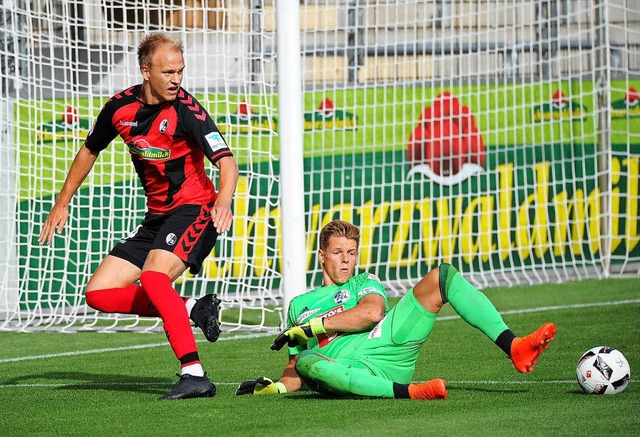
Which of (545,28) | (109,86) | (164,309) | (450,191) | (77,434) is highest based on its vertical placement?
(545,28)

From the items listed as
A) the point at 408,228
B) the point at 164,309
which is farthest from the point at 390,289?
the point at 164,309

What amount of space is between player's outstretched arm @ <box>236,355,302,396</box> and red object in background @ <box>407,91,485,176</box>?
22.3ft

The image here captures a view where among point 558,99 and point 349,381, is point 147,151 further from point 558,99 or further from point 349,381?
point 558,99

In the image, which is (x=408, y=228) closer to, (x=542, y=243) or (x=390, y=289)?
(x=390, y=289)

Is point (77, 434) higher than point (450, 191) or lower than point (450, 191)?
lower

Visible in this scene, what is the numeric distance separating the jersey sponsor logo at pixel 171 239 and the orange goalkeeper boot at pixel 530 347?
1874 mm

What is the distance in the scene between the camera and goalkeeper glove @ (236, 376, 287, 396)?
5.87 metres

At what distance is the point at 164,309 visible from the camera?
19.3 feet

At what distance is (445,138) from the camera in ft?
41.8

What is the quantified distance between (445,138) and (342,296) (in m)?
7.15

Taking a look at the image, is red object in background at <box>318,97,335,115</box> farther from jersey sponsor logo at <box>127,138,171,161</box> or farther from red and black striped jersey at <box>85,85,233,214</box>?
jersey sponsor logo at <box>127,138,171,161</box>

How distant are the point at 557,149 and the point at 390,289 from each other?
2.69 meters

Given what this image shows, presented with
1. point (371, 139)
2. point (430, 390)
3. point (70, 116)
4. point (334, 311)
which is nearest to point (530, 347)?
point (430, 390)

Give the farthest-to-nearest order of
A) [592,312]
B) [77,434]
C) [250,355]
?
[592,312] < [250,355] < [77,434]
